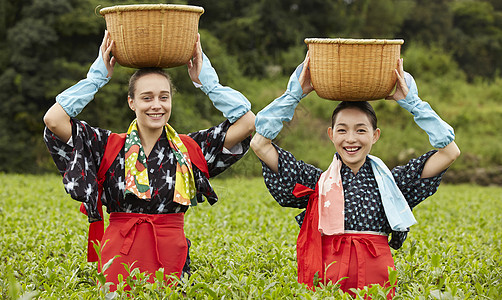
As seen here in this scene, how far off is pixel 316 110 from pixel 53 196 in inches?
452

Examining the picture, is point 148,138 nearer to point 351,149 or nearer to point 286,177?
point 286,177

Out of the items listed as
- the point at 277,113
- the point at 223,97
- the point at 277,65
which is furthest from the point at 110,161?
the point at 277,65

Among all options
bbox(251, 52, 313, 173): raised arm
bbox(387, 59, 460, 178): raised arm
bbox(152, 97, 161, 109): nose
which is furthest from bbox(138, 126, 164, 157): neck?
bbox(387, 59, 460, 178): raised arm

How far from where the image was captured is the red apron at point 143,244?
304 centimetres

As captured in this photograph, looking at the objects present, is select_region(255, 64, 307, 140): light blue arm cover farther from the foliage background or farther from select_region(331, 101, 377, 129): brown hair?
the foliage background

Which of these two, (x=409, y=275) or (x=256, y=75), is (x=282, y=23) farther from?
(x=409, y=275)

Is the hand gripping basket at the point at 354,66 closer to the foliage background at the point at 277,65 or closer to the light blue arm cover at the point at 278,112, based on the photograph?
the light blue arm cover at the point at 278,112

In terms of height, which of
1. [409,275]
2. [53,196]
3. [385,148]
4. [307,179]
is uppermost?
[307,179]

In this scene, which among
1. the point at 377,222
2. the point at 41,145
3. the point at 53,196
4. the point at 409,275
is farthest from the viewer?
the point at 41,145

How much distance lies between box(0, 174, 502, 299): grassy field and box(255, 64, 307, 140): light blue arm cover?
65 cm

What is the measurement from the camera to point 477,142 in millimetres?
16734

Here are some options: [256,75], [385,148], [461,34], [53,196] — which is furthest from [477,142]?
[53,196]

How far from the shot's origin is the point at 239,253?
13.2 feet

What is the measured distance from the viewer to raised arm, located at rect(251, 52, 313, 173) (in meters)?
2.90
